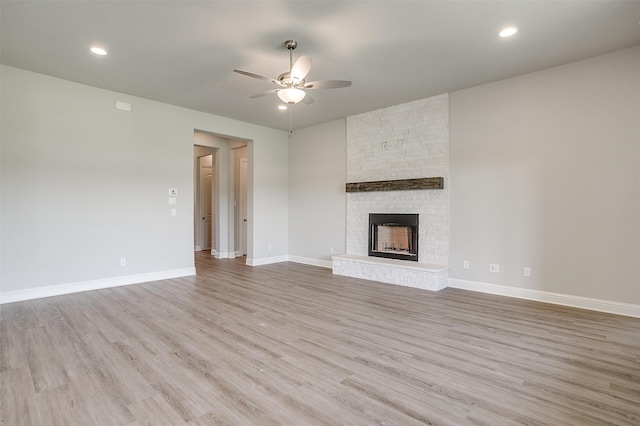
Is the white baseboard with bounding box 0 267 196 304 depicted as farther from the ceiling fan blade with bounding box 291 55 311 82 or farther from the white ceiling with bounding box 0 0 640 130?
the ceiling fan blade with bounding box 291 55 311 82

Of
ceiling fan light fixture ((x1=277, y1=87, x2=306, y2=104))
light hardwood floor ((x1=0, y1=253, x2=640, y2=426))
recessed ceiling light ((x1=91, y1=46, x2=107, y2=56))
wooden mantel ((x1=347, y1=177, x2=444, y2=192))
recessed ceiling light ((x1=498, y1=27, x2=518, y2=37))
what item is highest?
recessed ceiling light ((x1=91, y1=46, x2=107, y2=56))

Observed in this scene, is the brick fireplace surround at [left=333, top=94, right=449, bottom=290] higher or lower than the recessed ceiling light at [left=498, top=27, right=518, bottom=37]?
lower

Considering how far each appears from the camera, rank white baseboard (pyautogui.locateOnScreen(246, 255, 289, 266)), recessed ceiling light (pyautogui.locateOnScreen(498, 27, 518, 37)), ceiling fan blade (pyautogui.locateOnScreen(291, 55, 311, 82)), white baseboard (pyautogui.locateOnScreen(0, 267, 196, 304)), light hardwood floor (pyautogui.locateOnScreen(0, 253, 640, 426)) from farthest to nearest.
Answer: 1. white baseboard (pyautogui.locateOnScreen(246, 255, 289, 266))
2. white baseboard (pyautogui.locateOnScreen(0, 267, 196, 304))
3. recessed ceiling light (pyautogui.locateOnScreen(498, 27, 518, 37))
4. ceiling fan blade (pyautogui.locateOnScreen(291, 55, 311, 82))
5. light hardwood floor (pyautogui.locateOnScreen(0, 253, 640, 426))

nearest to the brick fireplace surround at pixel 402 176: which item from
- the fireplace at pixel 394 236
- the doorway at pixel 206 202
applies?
the fireplace at pixel 394 236

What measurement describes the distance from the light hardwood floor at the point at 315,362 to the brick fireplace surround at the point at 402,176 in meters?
0.99

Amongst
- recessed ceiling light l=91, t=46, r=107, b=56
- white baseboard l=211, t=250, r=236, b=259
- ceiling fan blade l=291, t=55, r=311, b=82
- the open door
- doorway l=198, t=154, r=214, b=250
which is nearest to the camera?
ceiling fan blade l=291, t=55, r=311, b=82

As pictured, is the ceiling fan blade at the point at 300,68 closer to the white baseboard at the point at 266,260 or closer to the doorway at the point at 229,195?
the white baseboard at the point at 266,260

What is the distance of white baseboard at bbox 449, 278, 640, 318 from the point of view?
3584 mm

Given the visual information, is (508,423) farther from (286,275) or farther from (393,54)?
(286,275)

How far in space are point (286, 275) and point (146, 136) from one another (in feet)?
11.0

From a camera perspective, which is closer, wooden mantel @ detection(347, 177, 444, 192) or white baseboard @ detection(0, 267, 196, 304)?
white baseboard @ detection(0, 267, 196, 304)

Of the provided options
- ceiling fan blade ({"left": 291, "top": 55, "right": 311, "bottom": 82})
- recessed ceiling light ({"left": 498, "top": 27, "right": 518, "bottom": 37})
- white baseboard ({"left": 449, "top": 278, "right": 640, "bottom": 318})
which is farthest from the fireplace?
ceiling fan blade ({"left": 291, "top": 55, "right": 311, "bottom": 82})

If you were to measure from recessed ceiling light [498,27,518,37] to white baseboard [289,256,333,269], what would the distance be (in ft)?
15.5

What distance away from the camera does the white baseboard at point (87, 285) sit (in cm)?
409
